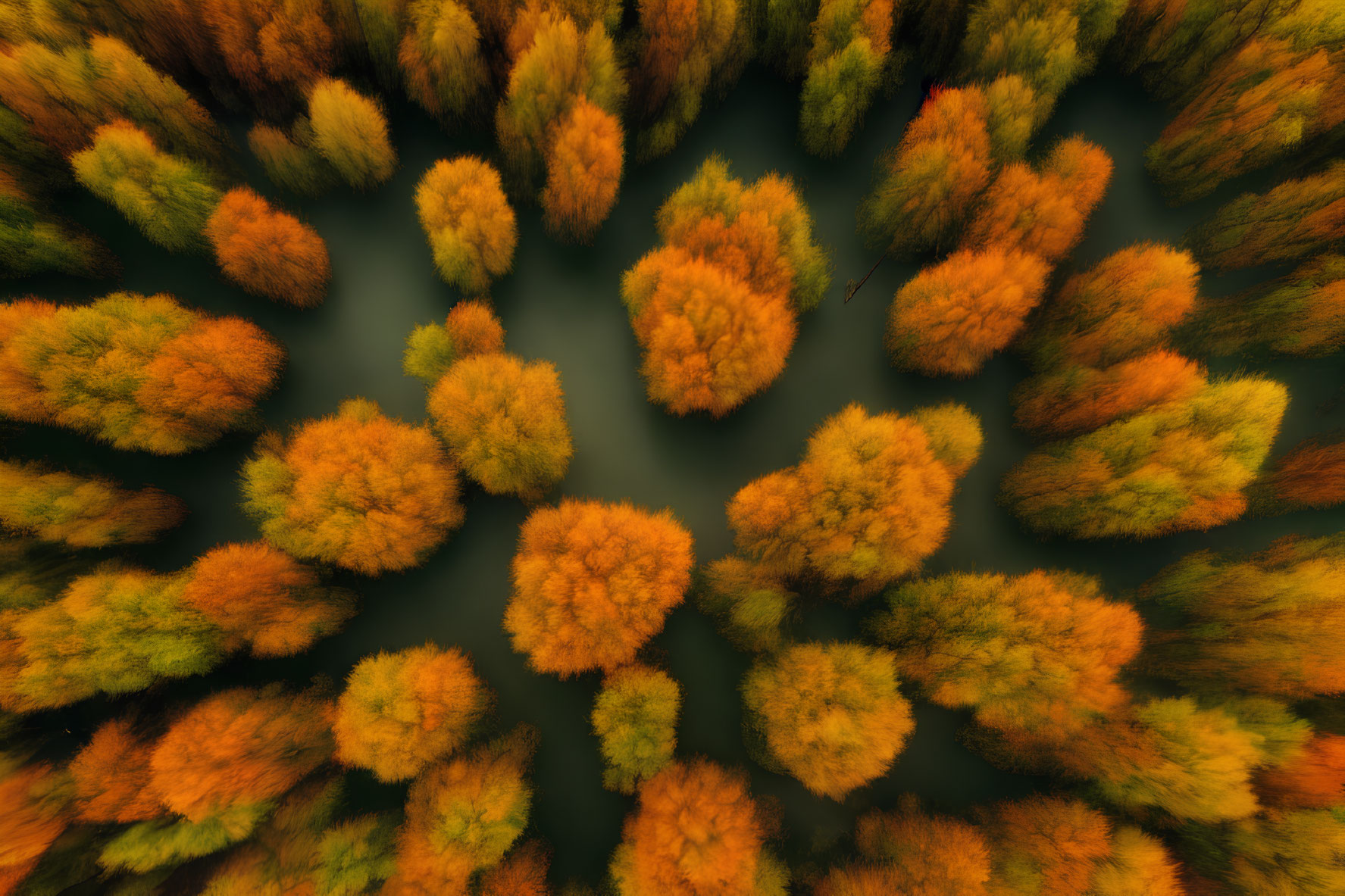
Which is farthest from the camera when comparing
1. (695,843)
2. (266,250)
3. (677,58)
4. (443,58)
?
(677,58)

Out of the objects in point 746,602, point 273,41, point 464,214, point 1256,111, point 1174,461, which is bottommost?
point 746,602

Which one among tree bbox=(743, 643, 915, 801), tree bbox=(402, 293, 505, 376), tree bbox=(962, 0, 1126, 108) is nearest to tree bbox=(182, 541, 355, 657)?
tree bbox=(402, 293, 505, 376)

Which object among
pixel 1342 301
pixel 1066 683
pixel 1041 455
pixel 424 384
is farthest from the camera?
pixel 424 384

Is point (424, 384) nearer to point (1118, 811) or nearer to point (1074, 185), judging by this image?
point (1074, 185)

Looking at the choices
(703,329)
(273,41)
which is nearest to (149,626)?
(703,329)

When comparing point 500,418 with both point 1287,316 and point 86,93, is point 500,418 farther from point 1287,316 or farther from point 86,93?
point 1287,316

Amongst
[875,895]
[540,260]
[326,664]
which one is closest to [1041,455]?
[875,895]

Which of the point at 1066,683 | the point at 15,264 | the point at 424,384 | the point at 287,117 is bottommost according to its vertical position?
the point at 1066,683
